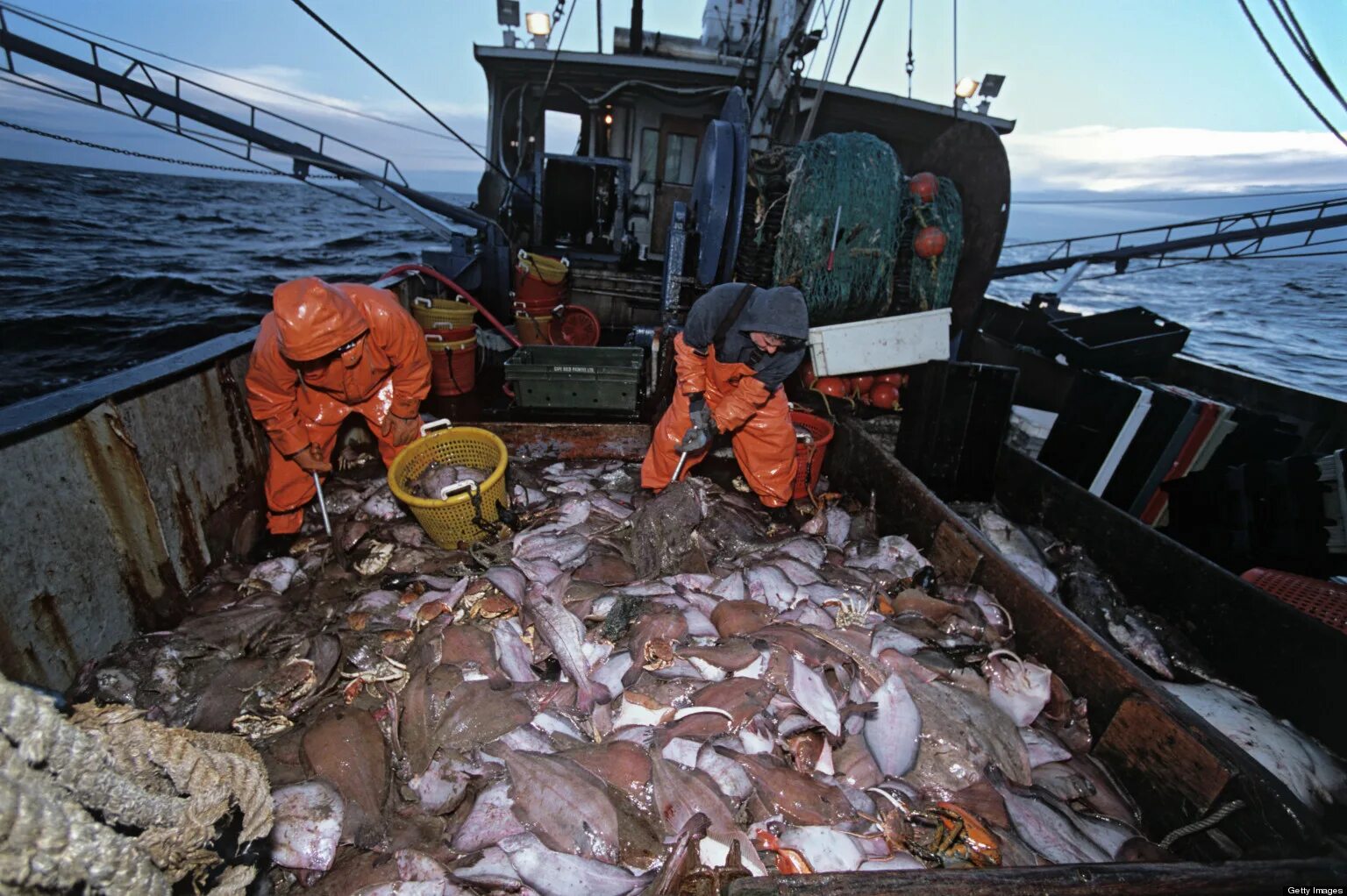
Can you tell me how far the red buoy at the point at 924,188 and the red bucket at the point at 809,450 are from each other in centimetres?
271

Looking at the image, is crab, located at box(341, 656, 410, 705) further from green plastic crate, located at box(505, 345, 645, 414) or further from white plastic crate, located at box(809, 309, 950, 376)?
white plastic crate, located at box(809, 309, 950, 376)

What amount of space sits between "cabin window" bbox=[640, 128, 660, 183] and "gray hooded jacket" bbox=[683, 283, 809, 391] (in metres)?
9.66

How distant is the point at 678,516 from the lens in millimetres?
3457

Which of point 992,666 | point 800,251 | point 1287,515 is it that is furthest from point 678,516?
point 1287,515

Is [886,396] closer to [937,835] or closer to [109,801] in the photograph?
[937,835]

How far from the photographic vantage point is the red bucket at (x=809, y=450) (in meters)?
4.53

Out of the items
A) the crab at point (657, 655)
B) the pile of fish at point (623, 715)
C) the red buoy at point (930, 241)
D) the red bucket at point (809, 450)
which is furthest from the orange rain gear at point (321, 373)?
the red buoy at point (930, 241)

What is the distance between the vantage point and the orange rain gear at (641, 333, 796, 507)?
405 centimetres

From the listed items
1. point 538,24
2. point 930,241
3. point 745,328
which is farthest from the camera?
point 538,24

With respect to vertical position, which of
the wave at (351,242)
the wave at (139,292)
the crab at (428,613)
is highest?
A: the wave at (351,242)

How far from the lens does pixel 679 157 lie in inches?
484

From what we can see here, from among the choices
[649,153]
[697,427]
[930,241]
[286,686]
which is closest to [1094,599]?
[697,427]

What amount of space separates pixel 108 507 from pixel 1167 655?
5.67 metres

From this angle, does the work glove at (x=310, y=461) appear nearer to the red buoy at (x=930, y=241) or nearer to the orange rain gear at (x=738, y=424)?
the orange rain gear at (x=738, y=424)
